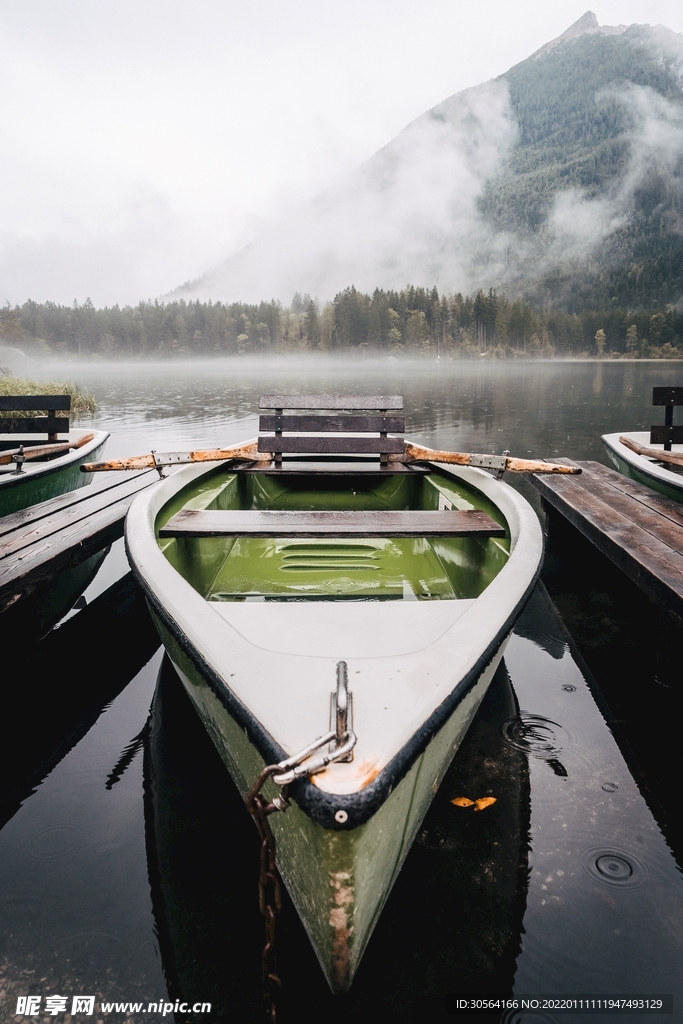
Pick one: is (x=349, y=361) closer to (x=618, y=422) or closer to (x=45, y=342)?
(x=45, y=342)

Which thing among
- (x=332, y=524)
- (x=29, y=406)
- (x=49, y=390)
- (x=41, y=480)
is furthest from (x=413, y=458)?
(x=49, y=390)

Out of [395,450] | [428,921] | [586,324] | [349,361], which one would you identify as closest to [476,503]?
[395,450]

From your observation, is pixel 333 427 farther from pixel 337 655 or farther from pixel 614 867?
pixel 614 867

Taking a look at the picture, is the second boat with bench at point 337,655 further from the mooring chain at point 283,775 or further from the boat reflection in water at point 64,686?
the boat reflection in water at point 64,686

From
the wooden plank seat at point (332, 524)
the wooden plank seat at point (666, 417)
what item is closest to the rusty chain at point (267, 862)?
A: the wooden plank seat at point (332, 524)

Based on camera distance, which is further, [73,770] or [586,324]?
[586,324]

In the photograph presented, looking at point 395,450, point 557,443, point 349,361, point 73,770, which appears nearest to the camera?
point 73,770

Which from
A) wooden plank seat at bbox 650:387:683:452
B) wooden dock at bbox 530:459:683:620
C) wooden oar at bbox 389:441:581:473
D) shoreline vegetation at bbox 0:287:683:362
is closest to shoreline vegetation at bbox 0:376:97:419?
wooden oar at bbox 389:441:581:473

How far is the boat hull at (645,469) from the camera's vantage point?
5.59 meters

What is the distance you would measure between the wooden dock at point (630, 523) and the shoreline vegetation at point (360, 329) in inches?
5060

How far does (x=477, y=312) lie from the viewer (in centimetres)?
12912

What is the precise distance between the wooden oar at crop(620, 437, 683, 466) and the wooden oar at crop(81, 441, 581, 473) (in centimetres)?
146

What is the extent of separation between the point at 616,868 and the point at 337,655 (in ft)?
5.34

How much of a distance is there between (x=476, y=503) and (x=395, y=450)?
160 cm
